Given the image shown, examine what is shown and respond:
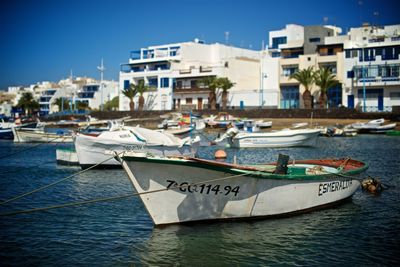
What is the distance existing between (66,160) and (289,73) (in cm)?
4916

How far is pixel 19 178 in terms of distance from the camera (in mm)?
23031

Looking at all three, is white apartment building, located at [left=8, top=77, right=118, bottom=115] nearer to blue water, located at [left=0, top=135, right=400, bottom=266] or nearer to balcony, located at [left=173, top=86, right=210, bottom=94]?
balcony, located at [left=173, top=86, right=210, bottom=94]

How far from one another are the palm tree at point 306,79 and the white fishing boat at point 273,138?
26461mm

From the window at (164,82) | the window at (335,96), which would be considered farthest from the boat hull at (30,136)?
the window at (335,96)

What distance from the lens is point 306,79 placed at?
63.7 metres

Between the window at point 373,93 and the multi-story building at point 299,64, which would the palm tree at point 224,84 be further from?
the window at point 373,93

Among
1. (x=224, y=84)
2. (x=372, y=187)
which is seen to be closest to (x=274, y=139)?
(x=372, y=187)

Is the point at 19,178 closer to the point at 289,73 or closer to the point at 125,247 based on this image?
the point at 125,247

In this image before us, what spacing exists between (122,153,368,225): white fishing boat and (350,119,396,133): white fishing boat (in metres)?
43.0

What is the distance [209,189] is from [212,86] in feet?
204

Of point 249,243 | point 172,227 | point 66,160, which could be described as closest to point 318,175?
point 249,243

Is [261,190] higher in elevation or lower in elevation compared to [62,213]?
higher

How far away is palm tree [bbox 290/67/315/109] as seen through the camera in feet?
209

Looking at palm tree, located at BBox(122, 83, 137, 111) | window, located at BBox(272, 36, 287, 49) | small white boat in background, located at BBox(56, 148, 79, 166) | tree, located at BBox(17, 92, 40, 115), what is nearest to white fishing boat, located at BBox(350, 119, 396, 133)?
small white boat in background, located at BBox(56, 148, 79, 166)
